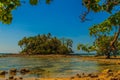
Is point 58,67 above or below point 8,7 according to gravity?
below

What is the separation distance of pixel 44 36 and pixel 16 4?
111145 mm

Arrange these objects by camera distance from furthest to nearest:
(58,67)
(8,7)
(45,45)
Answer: (45,45) < (58,67) < (8,7)

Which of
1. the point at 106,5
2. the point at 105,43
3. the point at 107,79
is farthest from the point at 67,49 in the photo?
the point at 106,5

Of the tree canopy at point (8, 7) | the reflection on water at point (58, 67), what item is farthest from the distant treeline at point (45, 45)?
the tree canopy at point (8, 7)

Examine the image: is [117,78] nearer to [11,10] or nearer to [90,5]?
[90,5]

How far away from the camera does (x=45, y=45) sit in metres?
114

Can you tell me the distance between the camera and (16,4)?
29.5ft

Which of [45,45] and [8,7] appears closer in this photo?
[8,7]

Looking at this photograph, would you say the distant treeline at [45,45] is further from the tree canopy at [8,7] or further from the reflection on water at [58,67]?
the tree canopy at [8,7]

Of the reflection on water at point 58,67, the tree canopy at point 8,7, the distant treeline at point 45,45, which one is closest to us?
the tree canopy at point 8,7

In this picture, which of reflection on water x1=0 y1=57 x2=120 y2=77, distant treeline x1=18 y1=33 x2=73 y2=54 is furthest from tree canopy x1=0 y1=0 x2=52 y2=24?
distant treeline x1=18 y1=33 x2=73 y2=54

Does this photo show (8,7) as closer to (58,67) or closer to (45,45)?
(58,67)

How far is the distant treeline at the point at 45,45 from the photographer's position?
4505 inches

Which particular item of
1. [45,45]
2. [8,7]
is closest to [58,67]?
[8,7]
